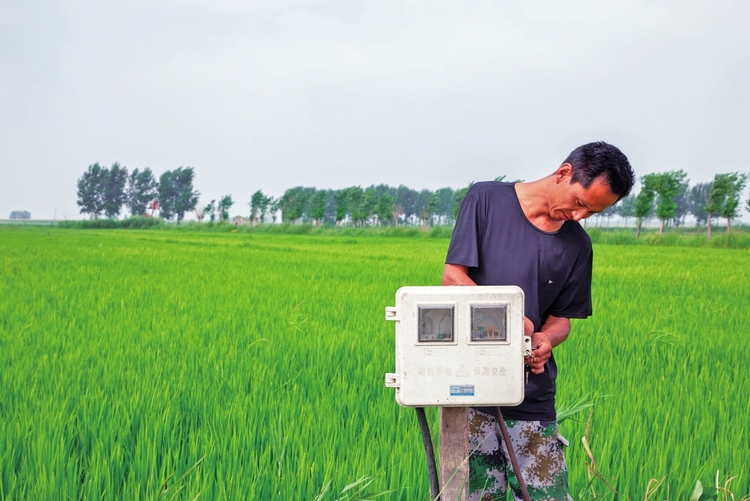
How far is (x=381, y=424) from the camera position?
243cm

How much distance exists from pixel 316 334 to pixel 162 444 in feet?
6.19

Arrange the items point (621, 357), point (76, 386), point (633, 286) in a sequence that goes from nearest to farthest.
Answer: point (76, 386)
point (621, 357)
point (633, 286)

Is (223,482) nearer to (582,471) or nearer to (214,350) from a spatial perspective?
(582,471)

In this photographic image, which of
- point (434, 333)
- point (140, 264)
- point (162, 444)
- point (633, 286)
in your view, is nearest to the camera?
point (434, 333)

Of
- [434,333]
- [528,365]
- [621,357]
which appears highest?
[434,333]

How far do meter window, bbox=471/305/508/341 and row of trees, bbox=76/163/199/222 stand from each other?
5705 cm

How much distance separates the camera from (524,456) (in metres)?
1.70

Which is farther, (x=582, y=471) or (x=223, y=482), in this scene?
(x=582, y=471)

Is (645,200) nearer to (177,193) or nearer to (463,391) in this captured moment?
(463,391)

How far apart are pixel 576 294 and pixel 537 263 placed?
0.23 m

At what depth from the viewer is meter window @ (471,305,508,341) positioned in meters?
1.15

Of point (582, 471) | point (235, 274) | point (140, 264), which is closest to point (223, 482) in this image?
point (582, 471)

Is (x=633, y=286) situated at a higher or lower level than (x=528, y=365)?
lower

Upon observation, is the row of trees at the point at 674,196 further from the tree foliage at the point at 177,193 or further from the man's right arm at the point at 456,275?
the tree foliage at the point at 177,193
